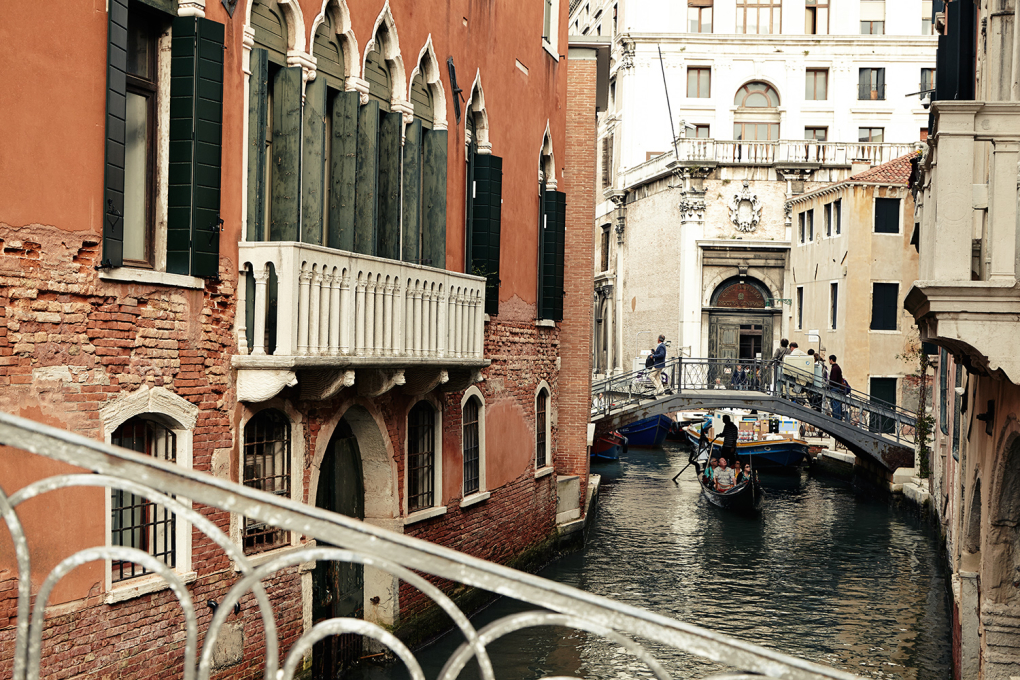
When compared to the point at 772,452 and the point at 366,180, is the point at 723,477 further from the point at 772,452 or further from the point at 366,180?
the point at 366,180

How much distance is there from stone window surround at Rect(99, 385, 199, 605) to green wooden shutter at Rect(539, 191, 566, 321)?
8.93 meters

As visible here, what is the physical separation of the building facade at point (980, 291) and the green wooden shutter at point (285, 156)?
458 cm

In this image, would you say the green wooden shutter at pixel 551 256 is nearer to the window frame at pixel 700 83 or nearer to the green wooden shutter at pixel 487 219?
the green wooden shutter at pixel 487 219

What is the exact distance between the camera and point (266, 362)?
7.82 m

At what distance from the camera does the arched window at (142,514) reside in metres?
6.91

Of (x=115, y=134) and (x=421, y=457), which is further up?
(x=115, y=134)

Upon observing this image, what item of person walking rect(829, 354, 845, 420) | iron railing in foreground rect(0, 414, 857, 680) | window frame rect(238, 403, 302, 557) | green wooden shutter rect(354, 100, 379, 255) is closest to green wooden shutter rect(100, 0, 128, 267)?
window frame rect(238, 403, 302, 557)

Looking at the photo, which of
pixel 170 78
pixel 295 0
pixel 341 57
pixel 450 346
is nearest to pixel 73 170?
pixel 170 78

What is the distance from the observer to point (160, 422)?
7328mm

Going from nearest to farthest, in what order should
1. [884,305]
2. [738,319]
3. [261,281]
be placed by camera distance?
1. [261,281]
2. [884,305]
3. [738,319]

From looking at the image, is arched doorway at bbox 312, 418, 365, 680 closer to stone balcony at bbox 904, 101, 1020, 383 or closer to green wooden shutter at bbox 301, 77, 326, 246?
green wooden shutter at bbox 301, 77, 326, 246

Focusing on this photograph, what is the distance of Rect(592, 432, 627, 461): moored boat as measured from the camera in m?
30.9

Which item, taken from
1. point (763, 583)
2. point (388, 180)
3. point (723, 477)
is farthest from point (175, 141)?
point (723, 477)

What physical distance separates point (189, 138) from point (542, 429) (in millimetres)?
9958
